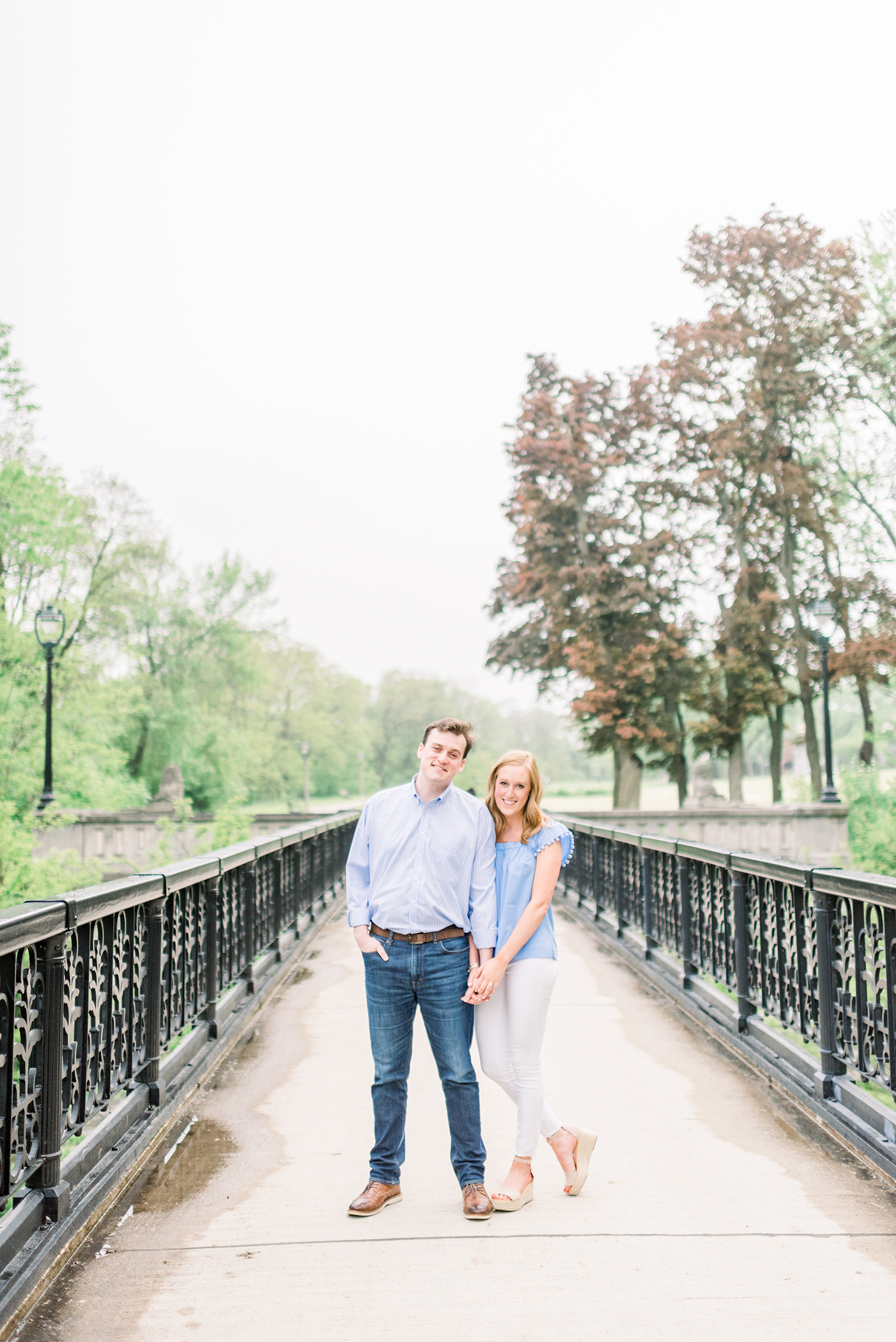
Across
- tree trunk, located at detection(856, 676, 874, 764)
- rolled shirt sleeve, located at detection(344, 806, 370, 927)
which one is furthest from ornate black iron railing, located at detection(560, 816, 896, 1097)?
tree trunk, located at detection(856, 676, 874, 764)

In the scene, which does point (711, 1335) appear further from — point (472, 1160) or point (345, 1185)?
point (345, 1185)

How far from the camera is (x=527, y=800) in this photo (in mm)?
3854

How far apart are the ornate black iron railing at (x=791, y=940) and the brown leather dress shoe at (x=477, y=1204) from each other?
1639mm

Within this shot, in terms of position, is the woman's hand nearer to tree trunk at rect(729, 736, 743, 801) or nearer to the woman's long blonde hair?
the woman's long blonde hair

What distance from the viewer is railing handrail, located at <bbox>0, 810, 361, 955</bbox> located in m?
3.17

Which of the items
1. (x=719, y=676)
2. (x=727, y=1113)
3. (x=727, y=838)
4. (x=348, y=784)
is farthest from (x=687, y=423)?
(x=348, y=784)

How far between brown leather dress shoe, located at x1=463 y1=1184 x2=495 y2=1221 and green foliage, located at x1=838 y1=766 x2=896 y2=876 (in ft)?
63.9

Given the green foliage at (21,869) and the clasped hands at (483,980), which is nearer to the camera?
the clasped hands at (483,980)

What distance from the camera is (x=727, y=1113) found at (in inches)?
190

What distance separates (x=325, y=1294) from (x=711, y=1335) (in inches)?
42.7

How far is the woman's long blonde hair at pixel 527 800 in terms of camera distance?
3844 mm

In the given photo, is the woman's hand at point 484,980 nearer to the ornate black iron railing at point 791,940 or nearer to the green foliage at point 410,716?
the ornate black iron railing at point 791,940

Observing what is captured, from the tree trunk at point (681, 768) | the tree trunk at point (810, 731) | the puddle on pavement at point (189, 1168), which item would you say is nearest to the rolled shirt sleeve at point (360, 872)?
the puddle on pavement at point (189, 1168)

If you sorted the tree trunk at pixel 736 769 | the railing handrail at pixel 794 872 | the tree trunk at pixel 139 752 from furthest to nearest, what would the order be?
the tree trunk at pixel 139 752, the tree trunk at pixel 736 769, the railing handrail at pixel 794 872
